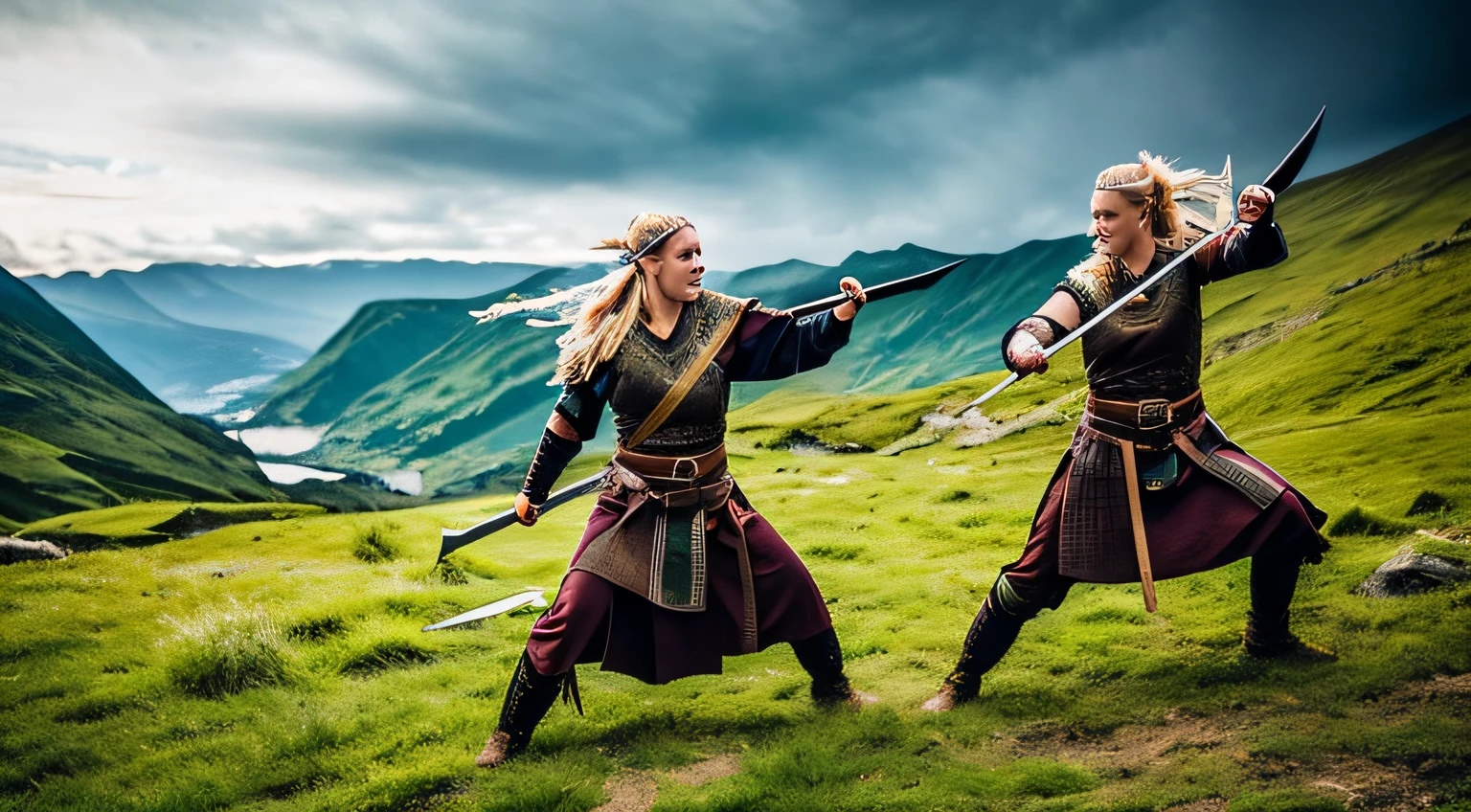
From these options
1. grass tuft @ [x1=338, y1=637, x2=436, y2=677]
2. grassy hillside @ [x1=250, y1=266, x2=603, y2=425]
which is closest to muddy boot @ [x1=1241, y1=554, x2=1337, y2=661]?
grass tuft @ [x1=338, y1=637, x2=436, y2=677]

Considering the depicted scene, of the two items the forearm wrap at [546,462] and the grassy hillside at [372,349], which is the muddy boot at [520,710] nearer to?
the forearm wrap at [546,462]

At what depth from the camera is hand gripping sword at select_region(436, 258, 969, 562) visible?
4.19 meters

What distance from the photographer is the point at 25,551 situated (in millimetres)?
8219

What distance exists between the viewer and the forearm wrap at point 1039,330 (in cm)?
400

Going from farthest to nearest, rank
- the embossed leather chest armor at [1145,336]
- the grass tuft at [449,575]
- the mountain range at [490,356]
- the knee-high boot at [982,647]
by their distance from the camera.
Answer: the mountain range at [490,356]
the grass tuft at [449,575]
the knee-high boot at [982,647]
the embossed leather chest armor at [1145,336]

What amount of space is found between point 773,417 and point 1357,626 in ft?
40.0

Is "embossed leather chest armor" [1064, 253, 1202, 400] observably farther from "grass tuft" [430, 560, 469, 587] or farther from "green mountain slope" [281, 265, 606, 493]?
"green mountain slope" [281, 265, 606, 493]

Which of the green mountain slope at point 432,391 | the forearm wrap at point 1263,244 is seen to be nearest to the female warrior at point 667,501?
the forearm wrap at point 1263,244

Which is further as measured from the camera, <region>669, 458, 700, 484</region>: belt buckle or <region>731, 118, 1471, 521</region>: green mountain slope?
<region>731, 118, 1471, 521</region>: green mountain slope

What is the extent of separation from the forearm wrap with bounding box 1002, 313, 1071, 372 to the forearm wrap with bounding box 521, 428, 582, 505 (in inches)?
83.3

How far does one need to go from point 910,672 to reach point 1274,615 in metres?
1.84

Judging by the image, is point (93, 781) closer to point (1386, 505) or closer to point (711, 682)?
point (711, 682)

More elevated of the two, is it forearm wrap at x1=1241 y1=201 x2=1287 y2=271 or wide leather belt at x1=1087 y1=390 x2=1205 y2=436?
forearm wrap at x1=1241 y1=201 x2=1287 y2=271

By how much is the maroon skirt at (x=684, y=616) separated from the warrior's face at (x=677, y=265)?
103 centimetres
